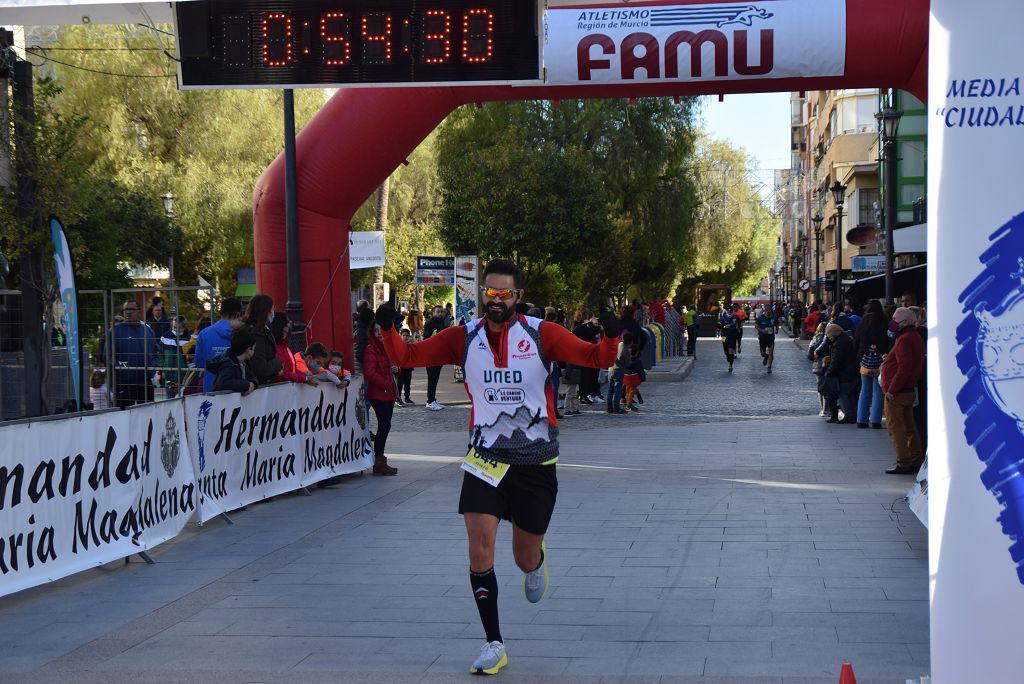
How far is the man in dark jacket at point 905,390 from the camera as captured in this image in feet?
40.0

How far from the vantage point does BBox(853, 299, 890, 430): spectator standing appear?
16.3m

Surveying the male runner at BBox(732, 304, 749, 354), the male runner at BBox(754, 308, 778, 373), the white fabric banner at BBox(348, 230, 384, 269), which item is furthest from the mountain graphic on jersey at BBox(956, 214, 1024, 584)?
the male runner at BBox(732, 304, 749, 354)

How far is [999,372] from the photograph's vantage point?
421cm

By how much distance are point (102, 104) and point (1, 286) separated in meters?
18.0

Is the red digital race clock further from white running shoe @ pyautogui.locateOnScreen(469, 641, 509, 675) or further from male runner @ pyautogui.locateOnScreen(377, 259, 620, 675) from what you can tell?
white running shoe @ pyautogui.locateOnScreen(469, 641, 509, 675)

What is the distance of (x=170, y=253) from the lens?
3569cm

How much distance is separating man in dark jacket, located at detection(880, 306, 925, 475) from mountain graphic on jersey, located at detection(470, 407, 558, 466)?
7.22 m

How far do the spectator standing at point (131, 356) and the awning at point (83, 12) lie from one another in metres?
6.23

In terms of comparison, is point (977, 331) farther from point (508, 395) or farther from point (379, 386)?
point (379, 386)

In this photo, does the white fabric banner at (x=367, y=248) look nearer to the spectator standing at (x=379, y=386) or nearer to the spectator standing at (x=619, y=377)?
the spectator standing at (x=619, y=377)

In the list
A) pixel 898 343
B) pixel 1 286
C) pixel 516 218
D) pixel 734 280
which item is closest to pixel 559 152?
pixel 516 218

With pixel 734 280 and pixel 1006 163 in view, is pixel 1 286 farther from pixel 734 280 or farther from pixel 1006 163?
pixel 734 280

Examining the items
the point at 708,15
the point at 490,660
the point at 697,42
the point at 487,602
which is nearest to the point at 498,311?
the point at 487,602

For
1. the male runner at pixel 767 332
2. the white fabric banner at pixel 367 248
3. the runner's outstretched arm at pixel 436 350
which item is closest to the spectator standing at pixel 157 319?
the white fabric banner at pixel 367 248
